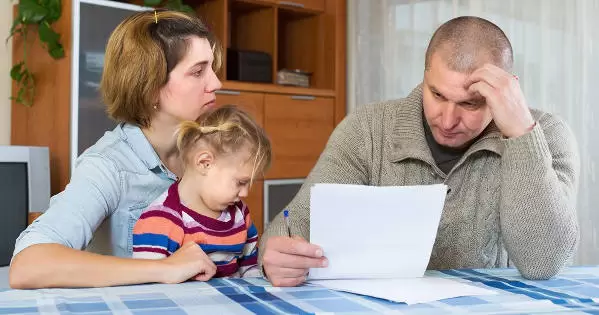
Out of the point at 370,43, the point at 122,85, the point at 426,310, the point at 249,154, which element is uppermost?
the point at 370,43

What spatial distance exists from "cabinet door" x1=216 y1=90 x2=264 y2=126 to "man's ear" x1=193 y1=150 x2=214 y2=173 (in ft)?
7.16

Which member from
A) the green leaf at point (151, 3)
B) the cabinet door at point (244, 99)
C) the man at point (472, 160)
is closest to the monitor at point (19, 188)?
the green leaf at point (151, 3)

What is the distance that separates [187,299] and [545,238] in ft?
2.58

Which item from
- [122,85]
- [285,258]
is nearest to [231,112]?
[122,85]

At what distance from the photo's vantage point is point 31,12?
10.8ft

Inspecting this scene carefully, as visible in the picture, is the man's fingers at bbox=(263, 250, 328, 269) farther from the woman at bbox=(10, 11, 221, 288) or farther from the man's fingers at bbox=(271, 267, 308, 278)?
the woman at bbox=(10, 11, 221, 288)

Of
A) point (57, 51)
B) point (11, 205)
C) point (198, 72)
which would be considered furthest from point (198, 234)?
point (57, 51)

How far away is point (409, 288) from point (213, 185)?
54cm

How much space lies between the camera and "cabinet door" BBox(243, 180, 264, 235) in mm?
4039

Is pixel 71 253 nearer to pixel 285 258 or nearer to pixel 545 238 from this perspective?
pixel 285 258

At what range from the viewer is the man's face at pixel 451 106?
173 centimetres

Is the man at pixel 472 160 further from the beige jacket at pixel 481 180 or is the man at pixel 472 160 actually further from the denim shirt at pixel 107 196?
the denim shirt at pixel 107 196

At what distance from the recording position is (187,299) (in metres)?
1.19

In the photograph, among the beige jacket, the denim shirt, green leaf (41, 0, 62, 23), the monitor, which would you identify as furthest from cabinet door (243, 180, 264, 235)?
the denim shirt
